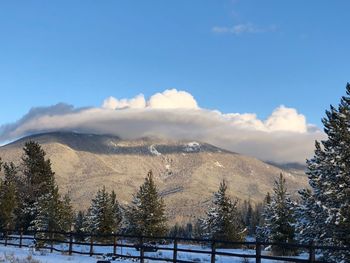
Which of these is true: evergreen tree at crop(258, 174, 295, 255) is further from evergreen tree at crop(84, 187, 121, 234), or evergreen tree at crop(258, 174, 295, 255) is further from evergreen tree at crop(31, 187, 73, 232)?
evergreen tree at crop(31, 187, 73, 232)

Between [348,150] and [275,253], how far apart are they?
1586cm

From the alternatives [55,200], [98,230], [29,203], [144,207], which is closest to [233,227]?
[144,207]

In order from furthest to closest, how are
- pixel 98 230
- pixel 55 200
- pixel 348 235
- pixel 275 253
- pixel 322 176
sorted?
pixel 98 230 < pixel 55 200 < pixel 275 253 < pixel 322 176 < pixel 348 235

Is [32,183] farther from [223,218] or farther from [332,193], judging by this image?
[332,193]

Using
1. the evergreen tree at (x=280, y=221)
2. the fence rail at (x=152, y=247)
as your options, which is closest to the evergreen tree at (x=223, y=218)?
the fence rail at (x=152, y=247)

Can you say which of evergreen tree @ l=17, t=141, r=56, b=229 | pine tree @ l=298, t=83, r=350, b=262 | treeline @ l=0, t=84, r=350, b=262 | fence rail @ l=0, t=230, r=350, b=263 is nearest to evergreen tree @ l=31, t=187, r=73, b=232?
treeline @ l=0, t=84, r=350, b=262

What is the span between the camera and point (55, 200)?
175 feet

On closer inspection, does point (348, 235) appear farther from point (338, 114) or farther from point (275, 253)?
point (275, 253)

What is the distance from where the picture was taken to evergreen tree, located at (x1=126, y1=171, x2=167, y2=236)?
2255 inches

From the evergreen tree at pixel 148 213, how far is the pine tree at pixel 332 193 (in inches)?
996

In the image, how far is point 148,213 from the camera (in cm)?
5766

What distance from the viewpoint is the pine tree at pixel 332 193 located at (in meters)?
30.1

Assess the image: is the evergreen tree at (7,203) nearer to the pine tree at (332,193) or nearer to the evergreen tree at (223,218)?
the evergreen tree at (223,218)

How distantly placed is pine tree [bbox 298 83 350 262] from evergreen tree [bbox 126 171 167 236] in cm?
2531
